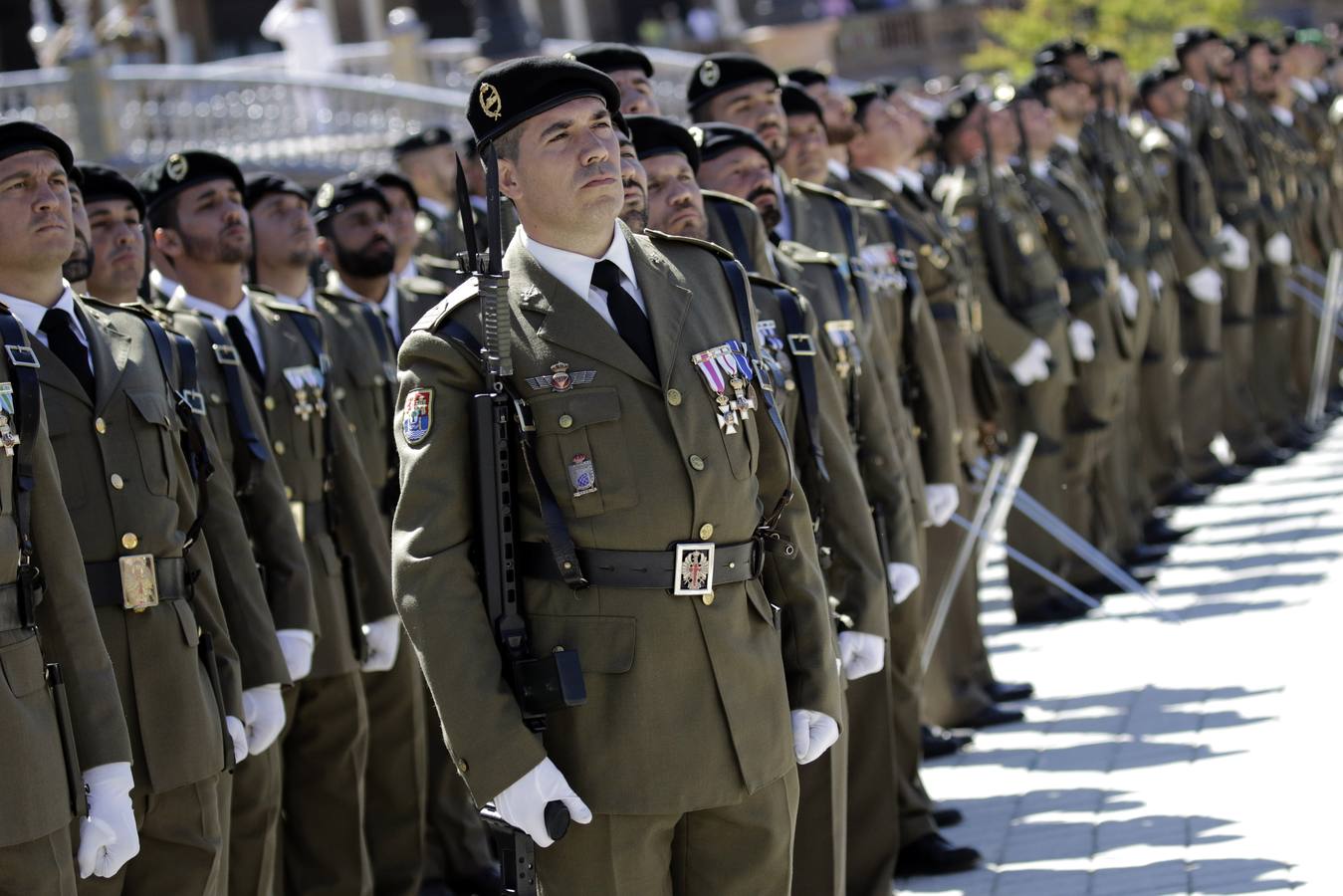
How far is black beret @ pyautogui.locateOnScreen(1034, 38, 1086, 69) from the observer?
12.1 meters

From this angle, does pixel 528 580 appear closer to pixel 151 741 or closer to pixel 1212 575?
pixel 151 741

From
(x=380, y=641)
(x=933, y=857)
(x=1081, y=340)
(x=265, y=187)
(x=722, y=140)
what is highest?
(x=265, y=187)

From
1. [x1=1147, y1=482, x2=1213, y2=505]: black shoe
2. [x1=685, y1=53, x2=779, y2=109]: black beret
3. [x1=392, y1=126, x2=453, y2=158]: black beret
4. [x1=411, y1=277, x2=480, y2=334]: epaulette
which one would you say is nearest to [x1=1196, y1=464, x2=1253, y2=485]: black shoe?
[x1=1147, y1=482, x2=1213, y2=505]: black shoe

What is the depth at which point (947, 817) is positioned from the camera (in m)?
6.82

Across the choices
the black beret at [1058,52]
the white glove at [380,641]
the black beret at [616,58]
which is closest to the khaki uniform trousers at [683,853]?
the white glove at [380,641]

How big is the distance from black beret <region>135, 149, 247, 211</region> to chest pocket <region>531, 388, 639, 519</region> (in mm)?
2655

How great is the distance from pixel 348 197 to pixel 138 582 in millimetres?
3044

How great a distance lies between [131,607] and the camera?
4.62 meters

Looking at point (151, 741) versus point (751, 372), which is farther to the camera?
point (151, 741)

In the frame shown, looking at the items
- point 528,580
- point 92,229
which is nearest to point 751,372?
point 528,580

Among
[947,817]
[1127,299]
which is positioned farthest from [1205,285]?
[947,817]

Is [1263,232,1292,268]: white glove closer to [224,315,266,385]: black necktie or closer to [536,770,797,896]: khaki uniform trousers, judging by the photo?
[224,315,266,385]: black necktie

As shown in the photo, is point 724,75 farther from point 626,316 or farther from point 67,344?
point 626,316

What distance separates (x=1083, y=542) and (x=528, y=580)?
21.9 feet
